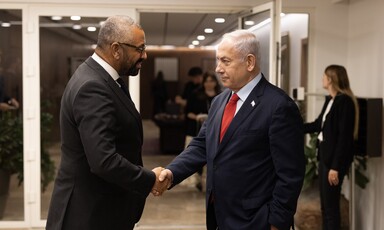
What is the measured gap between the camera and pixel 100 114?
2.07m

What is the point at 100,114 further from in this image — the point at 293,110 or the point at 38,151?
the point at 38,151

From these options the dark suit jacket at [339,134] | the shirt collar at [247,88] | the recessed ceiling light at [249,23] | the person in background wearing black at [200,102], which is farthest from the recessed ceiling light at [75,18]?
the shirt collar at [247,88]

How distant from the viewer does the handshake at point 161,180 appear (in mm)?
2490

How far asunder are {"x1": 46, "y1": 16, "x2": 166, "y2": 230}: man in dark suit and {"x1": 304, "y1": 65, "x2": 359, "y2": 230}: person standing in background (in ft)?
7.68

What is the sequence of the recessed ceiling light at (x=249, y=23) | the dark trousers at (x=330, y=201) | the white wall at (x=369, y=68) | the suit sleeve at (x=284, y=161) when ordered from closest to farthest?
1. the suit sleeve at (x=284, y=161)
2. the dark trousers at (x=330, y=201)
3. the white wall at (x=369, y=68)
4. the recessed ceiling light at (x=249, y=23)

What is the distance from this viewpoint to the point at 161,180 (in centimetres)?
253

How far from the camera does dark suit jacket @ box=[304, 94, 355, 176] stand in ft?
13.9

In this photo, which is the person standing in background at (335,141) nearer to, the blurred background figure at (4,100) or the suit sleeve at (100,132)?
the suit sleeve at (100,132)

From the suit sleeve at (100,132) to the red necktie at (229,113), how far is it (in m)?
0.53

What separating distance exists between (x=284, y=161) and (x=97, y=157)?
31.9 inches

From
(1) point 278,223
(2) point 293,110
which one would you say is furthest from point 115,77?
(1) point 278,223

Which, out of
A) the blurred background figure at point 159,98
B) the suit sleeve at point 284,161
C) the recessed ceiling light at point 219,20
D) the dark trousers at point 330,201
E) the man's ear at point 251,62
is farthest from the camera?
the blurred background figure at point 159,98

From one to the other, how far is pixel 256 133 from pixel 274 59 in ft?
7.43

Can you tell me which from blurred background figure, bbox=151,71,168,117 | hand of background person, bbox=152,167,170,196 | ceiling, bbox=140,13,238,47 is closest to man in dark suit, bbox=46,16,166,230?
hand of background person, bbox=152,167,170,196
